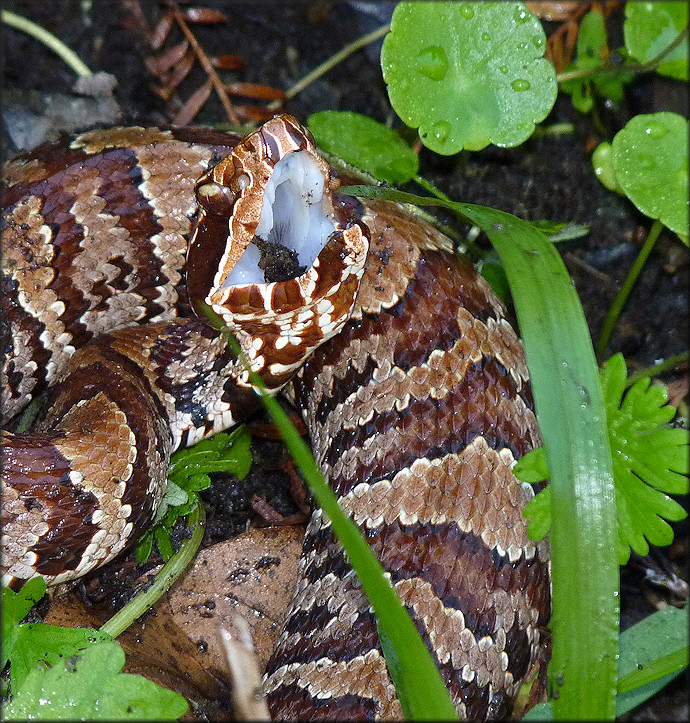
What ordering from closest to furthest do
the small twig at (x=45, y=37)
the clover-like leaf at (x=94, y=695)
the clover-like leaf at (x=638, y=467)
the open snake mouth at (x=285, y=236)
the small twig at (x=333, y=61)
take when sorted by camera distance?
the clover-like leaf at (x=94, y=695)
the clover-like leaf at (x=638, y=467)
the open snake mouth at (x=285, y=236)
the small twig at (x=45, y=37)
the small twig at (x=333, y=61)

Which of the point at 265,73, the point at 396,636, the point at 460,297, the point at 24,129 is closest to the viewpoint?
the point at 396,636

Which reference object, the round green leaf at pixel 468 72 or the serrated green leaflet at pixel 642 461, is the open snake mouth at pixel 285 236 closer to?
the round green leaf at pixel 468 72

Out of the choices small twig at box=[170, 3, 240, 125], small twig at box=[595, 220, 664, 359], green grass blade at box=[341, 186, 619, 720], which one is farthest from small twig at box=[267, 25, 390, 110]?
green grass blade at box=[341, 186, 619, 720]

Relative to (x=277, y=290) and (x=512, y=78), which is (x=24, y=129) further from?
(x=512, y=78)

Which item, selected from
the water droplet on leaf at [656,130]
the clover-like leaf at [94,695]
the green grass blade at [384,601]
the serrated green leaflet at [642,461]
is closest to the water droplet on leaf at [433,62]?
the water droplet on leaf at [656,130]

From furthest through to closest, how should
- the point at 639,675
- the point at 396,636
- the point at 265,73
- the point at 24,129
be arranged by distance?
the point at 265,73 < the point at 24,129 < the point at 639,675 < the point at 396,636

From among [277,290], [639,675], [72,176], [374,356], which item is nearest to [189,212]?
[72,176]

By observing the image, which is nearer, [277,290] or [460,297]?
[277,290]
